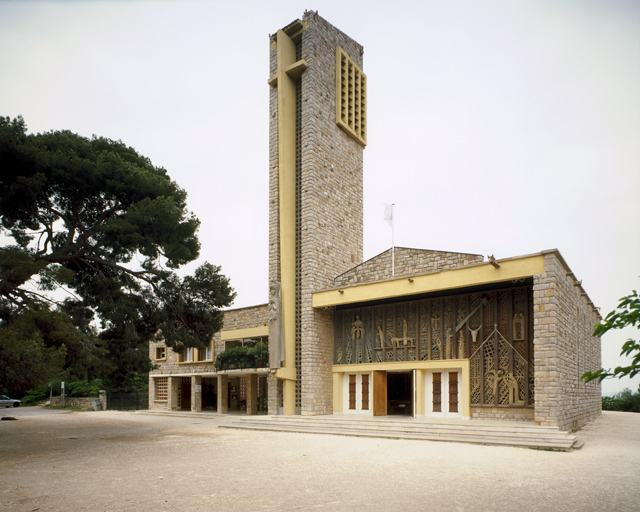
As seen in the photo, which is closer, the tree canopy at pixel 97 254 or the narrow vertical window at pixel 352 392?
the tree canopy at pixel 97 254

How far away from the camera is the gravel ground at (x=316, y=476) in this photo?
6039mm

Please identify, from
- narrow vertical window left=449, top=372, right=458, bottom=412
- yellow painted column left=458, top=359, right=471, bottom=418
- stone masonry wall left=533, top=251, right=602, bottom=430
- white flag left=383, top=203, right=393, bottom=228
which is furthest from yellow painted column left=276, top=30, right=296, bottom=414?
stone masonry wall left=533, top=251, right=602, bottom=430

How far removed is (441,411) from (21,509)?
12.1 meters

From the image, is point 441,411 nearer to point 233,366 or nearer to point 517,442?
point 517,442

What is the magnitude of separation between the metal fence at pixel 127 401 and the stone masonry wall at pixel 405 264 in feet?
60.4

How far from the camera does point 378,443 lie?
11.9 meters

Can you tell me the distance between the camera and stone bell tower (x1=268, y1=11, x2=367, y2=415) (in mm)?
17859

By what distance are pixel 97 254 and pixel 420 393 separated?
34.9ft

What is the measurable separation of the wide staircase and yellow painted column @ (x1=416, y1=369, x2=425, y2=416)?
167cm

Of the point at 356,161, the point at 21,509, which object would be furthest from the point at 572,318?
the point at 21,509

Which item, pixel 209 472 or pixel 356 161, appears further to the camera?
pixel 356 161

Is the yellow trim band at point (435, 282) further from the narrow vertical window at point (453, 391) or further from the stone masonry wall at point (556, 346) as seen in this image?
the narrow vertical window at point (453, 391)

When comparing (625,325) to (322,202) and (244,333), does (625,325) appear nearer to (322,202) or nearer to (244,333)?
(322,202)

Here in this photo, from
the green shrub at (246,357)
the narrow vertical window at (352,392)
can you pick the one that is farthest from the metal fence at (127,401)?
the narrow vertical window at (352,392)
